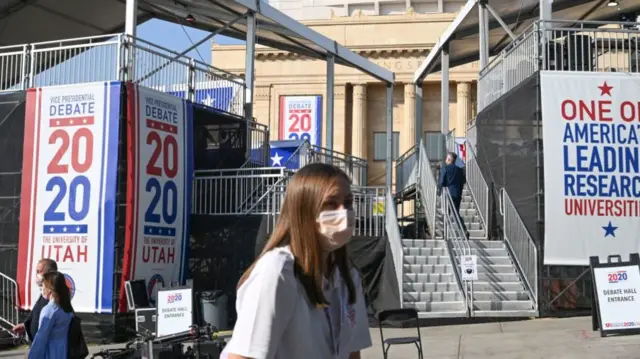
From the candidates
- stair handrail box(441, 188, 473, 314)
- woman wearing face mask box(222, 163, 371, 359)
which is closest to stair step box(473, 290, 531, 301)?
stair handrail box(441, 188, 473, 314)

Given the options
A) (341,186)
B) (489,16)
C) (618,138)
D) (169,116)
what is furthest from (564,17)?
(341,186)

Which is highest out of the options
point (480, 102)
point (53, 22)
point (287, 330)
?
point (53, 22)

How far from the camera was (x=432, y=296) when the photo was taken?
15.9 m

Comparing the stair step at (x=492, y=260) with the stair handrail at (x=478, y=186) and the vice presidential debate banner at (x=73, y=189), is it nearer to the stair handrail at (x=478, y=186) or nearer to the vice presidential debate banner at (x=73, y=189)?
the stair handrail at (x=478, y=186)

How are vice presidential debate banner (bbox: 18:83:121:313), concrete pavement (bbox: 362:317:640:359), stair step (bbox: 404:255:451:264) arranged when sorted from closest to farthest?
concrete pavement (bbox: 362:317:640:359)
vice presidential debate banner (bbox: 18:83:121:313)
stair step (bbox: 404:255:451:264)

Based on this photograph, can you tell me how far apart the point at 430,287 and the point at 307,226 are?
1367cm

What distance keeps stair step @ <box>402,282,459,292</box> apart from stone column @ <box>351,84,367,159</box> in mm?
30562

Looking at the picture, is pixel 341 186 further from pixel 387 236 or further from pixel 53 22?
pixel 53 22

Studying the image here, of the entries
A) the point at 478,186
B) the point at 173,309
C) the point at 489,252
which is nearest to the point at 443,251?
the point at 489,252

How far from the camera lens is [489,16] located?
76.2ft

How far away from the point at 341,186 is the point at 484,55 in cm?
1896

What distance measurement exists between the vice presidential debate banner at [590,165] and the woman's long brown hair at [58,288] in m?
10.3

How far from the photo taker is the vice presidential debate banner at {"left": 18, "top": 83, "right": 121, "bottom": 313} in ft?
51.9

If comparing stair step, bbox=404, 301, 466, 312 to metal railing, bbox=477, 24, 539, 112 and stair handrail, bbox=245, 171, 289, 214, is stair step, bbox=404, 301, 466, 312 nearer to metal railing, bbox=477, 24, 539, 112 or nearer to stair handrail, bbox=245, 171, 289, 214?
stair handrail, bbox=245, 171, 289, 214
